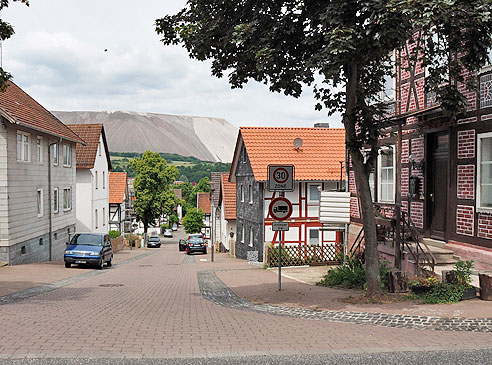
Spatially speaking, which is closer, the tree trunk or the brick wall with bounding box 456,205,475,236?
the tree trunk

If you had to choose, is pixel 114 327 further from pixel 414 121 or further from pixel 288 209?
pixel 414 121

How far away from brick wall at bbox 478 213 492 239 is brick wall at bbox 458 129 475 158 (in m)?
1.44

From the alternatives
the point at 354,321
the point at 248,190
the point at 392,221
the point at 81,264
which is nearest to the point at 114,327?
the point at 354,321

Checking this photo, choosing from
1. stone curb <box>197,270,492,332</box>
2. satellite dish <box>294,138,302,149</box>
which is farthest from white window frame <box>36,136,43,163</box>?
stone curb <box>197,270,492,332</box>

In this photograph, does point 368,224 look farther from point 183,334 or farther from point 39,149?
point 39,149

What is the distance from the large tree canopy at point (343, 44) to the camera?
354 inches

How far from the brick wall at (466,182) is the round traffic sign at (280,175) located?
4.20 m

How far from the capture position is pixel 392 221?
1401 centimetres

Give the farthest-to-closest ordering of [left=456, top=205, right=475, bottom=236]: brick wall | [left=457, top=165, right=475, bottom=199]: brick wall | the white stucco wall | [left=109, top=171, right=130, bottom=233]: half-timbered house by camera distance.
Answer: [left=109, top=171, right=130, bottom=233]: half-timbered house < the white stucco wall < [left=456, top=205, right=475, bottom=236]: brick wall < [left=457, top=165, right=475, bottom=199]: brick wall

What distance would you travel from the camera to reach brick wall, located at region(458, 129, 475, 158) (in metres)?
12.9

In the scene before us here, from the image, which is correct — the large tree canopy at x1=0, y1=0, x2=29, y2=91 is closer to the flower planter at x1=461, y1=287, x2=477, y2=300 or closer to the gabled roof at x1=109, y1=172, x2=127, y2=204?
the flower planter at x1=461, y1=287, x2=477, y2=300

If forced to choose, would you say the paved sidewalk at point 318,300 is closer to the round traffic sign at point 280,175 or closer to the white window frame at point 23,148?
the round traffic sign at point 280,175

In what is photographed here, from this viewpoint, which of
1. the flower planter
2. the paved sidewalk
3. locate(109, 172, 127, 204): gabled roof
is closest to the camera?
the paved sidewalk

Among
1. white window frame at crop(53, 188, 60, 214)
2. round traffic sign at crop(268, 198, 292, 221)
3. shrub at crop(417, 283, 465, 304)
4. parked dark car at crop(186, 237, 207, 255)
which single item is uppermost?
round traffic sign at crop(268, 198, 292, 221)
